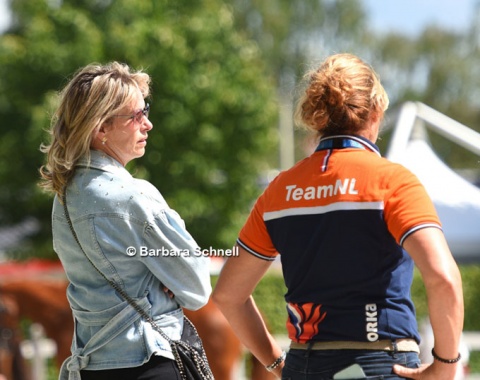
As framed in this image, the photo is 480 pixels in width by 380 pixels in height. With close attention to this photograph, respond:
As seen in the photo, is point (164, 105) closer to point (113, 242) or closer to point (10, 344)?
point (10, 344)

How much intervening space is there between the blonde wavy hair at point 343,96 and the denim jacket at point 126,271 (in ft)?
1.72

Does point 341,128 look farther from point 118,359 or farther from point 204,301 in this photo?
point 118,359

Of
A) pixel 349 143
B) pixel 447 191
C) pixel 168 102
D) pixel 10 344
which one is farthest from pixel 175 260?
pixel 168 102

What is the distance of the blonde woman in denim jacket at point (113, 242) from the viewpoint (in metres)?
2.48

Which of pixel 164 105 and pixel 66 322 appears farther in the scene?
pixel 164 105

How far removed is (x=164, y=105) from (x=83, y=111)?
42.1 ft

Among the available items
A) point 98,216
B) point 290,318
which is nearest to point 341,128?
point 290,318

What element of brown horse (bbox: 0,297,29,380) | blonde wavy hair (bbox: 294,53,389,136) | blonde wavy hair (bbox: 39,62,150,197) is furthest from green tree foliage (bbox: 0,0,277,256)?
blonde wavy hair (bbox: 294,53,389,136)

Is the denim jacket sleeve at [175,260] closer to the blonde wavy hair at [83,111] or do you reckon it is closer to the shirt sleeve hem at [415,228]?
the blonde wavy hair at [83,111]

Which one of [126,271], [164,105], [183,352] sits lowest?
[183,352]

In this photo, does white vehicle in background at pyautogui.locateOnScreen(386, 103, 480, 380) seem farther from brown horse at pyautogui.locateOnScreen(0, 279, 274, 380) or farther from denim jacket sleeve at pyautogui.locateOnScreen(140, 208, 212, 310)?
denim jacket sleeve at pyautogui.locateOnScreen(140, 208, 212, 310)

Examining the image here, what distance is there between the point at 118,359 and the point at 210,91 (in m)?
13.7

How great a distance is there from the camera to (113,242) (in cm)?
250

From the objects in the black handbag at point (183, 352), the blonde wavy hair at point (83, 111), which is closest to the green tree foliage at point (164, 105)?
the blonde wavy hair at point (83, 111)
